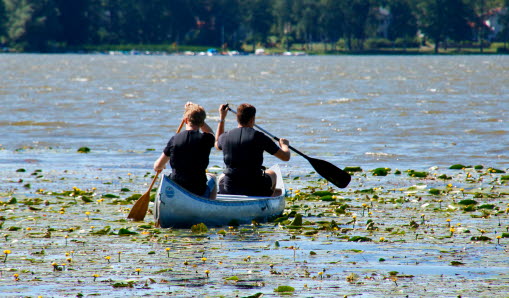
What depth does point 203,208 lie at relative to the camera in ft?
38.9

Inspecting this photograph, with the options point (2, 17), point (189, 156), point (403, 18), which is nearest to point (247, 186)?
point (189, 156)

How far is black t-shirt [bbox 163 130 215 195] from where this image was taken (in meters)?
11.7

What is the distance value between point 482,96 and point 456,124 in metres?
17.2

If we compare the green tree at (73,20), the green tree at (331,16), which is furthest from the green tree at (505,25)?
the green tree at (73,20)

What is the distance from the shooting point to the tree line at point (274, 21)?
178750 mm

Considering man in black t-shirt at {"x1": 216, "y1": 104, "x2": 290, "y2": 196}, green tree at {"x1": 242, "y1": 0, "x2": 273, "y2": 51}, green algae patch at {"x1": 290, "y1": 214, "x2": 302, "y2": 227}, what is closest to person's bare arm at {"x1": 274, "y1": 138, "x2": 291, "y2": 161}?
man in black t-shirt at {"x1": 216, "y1": 104, "x2": 290, "y2": 196}

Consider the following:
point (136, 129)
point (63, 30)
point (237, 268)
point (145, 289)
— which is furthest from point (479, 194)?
point (63, 30)

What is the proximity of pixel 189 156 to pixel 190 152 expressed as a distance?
0.19 feet

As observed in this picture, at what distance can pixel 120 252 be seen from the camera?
33.3 feet

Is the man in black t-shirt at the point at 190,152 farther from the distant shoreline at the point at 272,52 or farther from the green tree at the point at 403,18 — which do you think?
the green tree at the point at 403,18

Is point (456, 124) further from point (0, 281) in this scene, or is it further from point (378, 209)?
point (0, 281)

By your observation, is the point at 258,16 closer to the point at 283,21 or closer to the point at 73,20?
the point at 283,21

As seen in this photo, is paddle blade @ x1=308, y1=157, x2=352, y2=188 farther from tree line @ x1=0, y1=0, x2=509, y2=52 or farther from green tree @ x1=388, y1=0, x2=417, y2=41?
green tree @ x1=388, y1=0, x2=417, y2=41

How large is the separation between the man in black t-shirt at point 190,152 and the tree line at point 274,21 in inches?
6523
